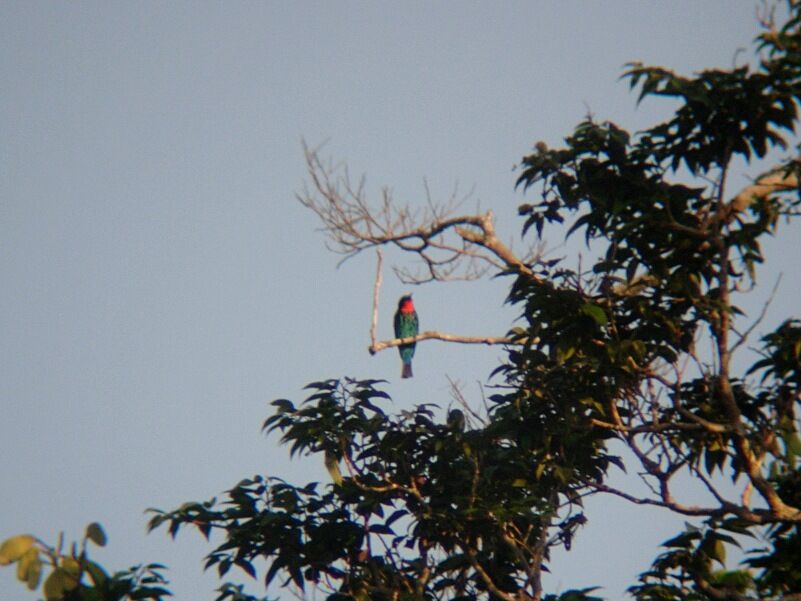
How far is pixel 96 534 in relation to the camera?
105 inches

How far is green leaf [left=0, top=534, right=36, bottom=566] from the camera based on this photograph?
8.17ft

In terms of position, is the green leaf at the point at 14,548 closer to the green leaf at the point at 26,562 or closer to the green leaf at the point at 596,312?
the green leaf at the point at 26,562

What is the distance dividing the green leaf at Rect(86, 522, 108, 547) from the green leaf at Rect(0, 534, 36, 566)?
0.52 ft

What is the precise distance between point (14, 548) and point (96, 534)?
0.73 feet

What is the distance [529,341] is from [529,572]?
3.48 ft

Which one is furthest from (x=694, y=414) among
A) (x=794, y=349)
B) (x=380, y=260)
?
(x=380, y=260)

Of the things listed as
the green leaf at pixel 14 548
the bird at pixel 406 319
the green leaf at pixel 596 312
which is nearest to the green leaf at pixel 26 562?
the green leaf at pixel 14 548

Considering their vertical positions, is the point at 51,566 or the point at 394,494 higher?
Answer: the point at 394,494

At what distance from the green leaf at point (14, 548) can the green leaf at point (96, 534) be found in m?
0.16

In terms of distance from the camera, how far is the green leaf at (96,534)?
8.67 feet

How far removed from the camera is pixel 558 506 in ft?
15.8

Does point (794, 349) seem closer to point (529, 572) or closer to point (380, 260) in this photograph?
point (529, 572)

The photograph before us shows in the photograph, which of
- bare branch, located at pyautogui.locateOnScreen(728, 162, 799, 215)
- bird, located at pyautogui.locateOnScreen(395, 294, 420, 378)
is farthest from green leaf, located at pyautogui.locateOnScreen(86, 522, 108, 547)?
bird, located at pyautogui.locateOnScreen(395, 294, 420, 378)

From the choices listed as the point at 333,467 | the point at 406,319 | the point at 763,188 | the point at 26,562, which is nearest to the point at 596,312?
the point at 763,188
